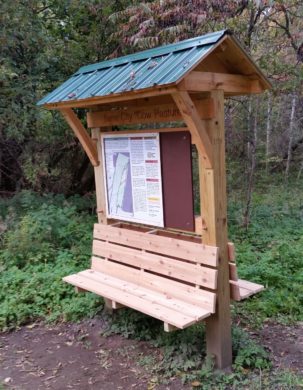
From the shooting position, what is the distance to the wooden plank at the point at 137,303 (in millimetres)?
3195

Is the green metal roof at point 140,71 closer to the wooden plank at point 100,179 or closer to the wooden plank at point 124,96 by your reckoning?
the wooden plank at point 124,96

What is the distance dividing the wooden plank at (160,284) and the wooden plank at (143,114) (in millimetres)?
1433

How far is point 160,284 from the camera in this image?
12.5 feet

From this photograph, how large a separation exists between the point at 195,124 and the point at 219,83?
0.46 meters

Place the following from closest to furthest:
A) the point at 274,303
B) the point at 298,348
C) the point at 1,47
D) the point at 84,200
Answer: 1. the point at 298,348
2. the point at 274,303
3. the point at 1,47
4. the point at 84,200

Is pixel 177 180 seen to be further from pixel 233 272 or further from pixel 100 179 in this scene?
pixel 100 179

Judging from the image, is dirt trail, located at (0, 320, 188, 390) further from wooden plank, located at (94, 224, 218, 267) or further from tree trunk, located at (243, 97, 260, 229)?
tree trunk, located at (243, 97, 260, 229)

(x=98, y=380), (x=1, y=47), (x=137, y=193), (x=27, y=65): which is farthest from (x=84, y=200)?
(x=98, y=380)

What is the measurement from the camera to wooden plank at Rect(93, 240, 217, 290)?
3.41 m

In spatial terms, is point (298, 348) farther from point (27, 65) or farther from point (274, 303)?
point (27, 65)

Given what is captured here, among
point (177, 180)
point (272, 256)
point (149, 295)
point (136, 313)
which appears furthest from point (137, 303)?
point (272, 256)

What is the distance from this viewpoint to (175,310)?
11.1 feet

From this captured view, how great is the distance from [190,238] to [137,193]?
0.68m

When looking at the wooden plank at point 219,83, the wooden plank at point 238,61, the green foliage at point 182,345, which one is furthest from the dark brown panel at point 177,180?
the green foliage at point 182,345
